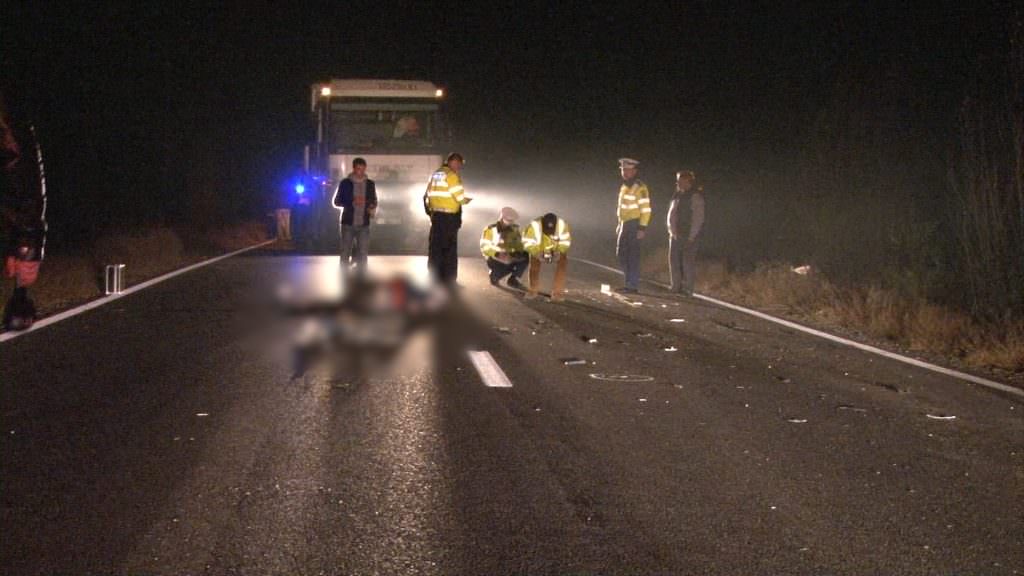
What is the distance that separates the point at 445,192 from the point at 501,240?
4.89 feet

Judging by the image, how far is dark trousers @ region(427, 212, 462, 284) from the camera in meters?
15.8

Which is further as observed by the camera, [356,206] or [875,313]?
[356,206]

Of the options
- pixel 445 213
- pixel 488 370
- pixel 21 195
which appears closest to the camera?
pixel 21 195

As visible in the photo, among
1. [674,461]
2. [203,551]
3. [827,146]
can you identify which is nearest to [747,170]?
[827,146]

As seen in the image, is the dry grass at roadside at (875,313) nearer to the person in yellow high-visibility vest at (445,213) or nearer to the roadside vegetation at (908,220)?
the roadside vegetation at (908,220)

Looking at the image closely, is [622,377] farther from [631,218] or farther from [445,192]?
[631,218]

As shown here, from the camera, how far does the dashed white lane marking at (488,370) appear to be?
8984 mm

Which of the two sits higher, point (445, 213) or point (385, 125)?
point (385, 125)

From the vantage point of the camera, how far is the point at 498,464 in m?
6.35

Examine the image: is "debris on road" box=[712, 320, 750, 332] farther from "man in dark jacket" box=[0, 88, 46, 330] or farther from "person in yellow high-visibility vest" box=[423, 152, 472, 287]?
"man in dark jacket" box=[0, 88, 46, 330]

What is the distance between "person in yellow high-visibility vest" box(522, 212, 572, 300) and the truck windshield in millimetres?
10063

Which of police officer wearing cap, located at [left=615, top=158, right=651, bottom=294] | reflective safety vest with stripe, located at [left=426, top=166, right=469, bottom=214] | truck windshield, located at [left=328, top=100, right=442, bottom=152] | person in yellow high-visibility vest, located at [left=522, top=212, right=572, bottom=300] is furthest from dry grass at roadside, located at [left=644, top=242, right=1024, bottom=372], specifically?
truck windshield, located at [left=328, top=100, right=442, bottom=152]

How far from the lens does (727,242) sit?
3238 cm

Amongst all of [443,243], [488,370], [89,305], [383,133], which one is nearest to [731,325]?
[443,243]
